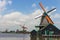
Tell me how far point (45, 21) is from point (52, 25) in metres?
5.43

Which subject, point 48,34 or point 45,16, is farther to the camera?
point 45,16

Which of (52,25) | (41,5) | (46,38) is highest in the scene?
(41,5)

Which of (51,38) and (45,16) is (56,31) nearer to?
(51,38)

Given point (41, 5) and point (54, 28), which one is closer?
point (54, 28)

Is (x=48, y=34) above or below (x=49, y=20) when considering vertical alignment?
below

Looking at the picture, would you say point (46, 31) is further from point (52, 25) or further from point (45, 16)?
point (45, 16)

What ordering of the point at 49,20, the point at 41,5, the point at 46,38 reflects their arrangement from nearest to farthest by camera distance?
the point at 46,38 < the point at 49,20 < the point at 41,5

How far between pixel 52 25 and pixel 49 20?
534 centimetres

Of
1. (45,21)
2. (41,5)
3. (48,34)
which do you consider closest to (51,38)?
(48,34)

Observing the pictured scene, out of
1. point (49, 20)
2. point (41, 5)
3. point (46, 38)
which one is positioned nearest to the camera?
point (46, 38)

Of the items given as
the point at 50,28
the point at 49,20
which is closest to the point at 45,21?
the point at 49,20

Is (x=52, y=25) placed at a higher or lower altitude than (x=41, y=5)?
lower

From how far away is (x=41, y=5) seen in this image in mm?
53594

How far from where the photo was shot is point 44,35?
41312 mm
